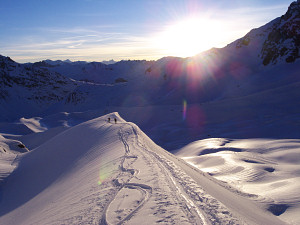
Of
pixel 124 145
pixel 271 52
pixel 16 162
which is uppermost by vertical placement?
pixel 271 52

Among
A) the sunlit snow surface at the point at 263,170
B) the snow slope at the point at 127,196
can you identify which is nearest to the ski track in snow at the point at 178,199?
the snow slope at the point at 127,196

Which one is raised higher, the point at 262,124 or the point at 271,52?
the point at 271,52

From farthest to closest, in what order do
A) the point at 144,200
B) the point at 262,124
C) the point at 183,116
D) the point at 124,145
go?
the point at 183,116 → the point at 262,124 → the point at 124,145 → the point at 144,200

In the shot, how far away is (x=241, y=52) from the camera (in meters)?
56.8

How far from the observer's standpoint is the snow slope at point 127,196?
3.44 m

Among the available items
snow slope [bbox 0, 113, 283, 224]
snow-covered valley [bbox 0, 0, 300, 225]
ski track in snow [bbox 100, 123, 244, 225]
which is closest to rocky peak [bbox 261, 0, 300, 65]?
snow-covered valley [bbox 0, 0, 300, 225]

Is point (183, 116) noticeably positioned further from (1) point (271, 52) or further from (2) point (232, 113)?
(1) point (271, 52)

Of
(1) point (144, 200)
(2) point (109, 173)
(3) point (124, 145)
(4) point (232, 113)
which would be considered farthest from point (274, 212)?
(4) point (232, 113)

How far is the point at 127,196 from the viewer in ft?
13.7

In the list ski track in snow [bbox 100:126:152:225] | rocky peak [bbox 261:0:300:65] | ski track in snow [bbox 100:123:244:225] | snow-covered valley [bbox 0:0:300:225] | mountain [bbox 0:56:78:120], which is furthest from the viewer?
mountain [bbox 0:56:78:120]

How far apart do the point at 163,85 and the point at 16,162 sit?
50.5 meters

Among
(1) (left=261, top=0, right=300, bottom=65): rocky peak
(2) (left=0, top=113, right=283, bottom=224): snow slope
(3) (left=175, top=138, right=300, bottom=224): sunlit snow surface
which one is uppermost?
(1) (left=261, top=0, right=300, bottom=65): rocky peak

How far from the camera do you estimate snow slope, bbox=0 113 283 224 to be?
3.44 metres

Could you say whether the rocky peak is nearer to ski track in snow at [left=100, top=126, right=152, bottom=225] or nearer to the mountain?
ski track in snow at [left=100, top=126, right=152, bottom=225]
